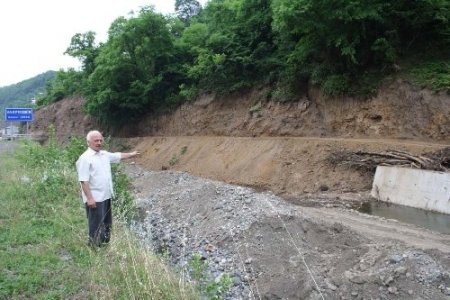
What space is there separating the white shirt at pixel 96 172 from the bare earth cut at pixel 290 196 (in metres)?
2.21

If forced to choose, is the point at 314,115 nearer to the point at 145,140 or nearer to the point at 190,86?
the point at 190,86

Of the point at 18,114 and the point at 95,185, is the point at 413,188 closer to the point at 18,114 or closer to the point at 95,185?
the point at 95,185

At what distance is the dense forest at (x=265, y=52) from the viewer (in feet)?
60.6

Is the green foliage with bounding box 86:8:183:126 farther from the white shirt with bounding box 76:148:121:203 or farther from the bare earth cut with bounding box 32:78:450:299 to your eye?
the white shirt with bounding box 76:148:121:203

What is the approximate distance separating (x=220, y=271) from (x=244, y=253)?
0.77 metres

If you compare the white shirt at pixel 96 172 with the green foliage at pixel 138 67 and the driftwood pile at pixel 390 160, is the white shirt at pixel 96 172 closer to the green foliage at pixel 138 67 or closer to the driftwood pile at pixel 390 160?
the driftwood pile at pixel 390 160

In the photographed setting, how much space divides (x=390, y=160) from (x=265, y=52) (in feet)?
39.9

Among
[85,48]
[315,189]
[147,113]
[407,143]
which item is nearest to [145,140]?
[147,113]

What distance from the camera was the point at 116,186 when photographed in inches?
464

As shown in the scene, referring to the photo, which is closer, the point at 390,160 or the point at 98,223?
the point at 98,223

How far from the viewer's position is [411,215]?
13.4m

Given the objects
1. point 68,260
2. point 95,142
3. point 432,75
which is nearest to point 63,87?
point 432,75

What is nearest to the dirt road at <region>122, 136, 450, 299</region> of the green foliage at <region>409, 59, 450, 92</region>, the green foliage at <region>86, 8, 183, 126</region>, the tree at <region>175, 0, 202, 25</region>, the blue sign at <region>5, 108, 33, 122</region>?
the green foliage at <region>409, 59, 450, 92</region>

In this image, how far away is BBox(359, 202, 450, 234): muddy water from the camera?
12242 mm
